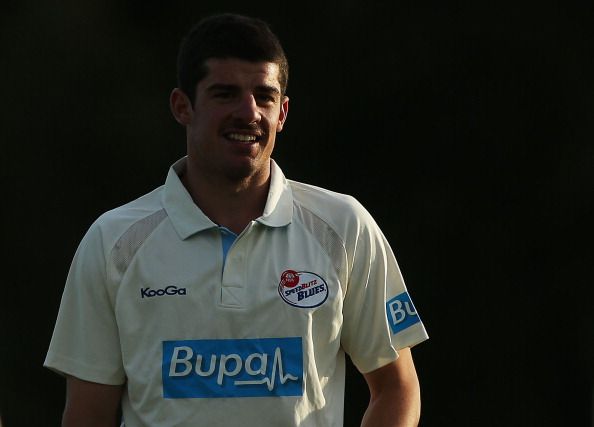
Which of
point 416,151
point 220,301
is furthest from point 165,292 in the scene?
point 416,151

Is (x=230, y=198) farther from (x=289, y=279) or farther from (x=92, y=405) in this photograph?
(x=92, y=405)

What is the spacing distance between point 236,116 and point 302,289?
0.37 metres

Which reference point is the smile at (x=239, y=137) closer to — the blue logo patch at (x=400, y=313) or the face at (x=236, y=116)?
the face at (x=236, y=116)

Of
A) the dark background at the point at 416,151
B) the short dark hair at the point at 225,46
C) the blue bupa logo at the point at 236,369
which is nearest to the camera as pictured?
the blue bupa logo at the point at 236,369

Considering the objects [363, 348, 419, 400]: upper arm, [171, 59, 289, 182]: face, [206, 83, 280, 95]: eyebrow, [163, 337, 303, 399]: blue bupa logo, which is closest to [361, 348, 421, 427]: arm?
[363, 348, 419, 400]: upper arm

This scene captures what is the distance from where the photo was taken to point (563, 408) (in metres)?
4.75

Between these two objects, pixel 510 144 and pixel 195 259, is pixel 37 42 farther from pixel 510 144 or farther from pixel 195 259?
pixel 195 259

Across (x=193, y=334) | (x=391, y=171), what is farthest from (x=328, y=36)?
(x=193, y=334)

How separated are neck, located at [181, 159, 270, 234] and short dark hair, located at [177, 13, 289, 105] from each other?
18 cm

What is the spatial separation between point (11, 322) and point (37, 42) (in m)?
0.93

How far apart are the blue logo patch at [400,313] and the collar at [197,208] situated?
0.94ft

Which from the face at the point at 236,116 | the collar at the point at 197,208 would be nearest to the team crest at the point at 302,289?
the collar at the point at 197,208

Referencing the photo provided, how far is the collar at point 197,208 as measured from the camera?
295 centimetres

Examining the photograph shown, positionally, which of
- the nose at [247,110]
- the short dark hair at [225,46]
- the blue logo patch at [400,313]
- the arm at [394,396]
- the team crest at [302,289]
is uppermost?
the short dark hair at [225,46]
